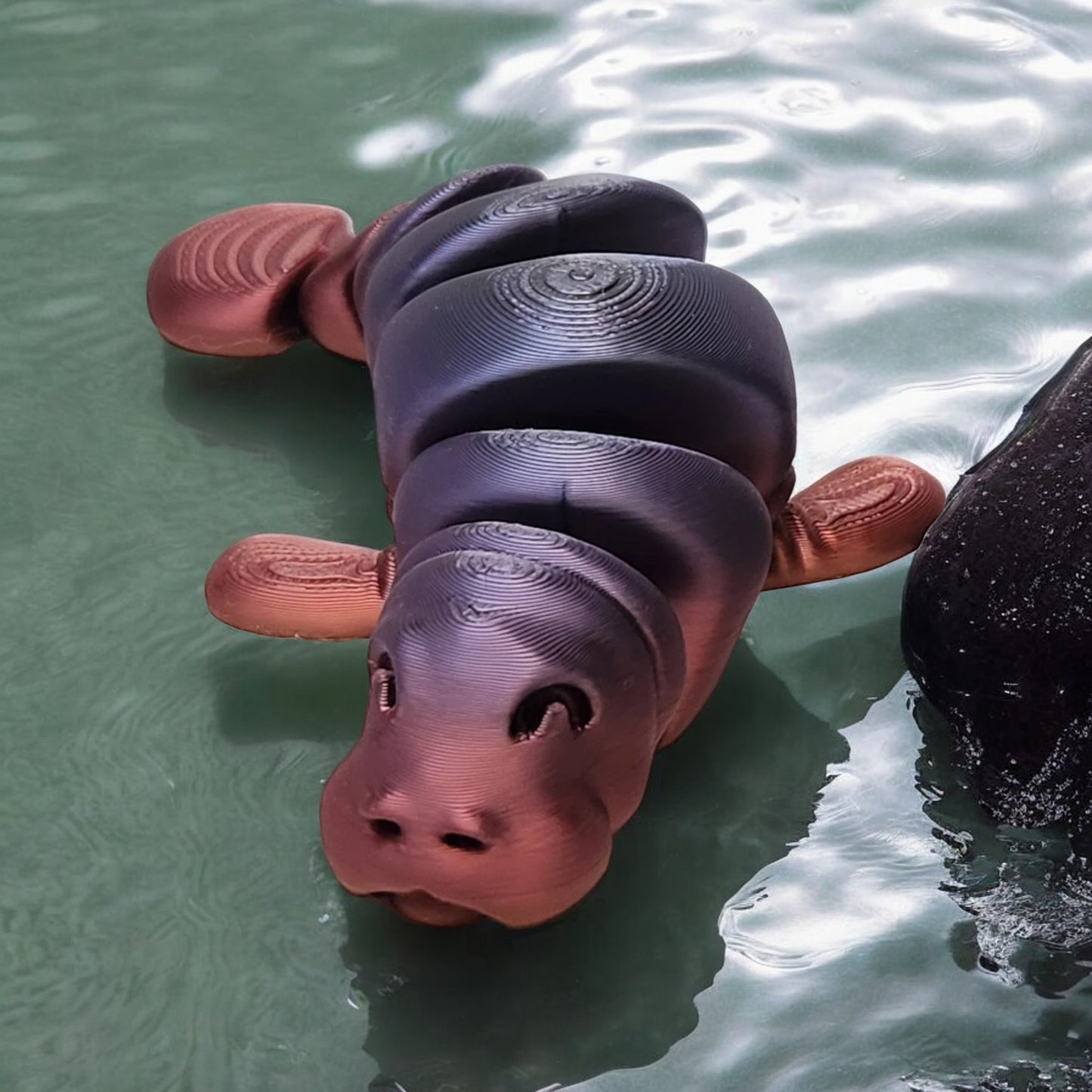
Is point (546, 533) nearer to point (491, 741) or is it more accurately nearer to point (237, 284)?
point (491, 741)

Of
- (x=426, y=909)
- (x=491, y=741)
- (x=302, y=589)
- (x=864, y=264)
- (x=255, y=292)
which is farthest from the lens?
(x=864, y=264)

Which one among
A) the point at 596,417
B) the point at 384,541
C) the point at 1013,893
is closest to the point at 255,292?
the point at 384,541

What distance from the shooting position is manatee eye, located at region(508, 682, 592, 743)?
0.96m

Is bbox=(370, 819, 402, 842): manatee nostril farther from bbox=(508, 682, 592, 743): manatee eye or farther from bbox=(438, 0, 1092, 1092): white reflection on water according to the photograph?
bbox=(438, 0, 1092, 1092): white reflection on water

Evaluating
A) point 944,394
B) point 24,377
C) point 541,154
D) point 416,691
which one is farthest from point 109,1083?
point 541,154

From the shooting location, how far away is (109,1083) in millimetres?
1033

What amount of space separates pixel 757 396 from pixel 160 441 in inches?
23.0

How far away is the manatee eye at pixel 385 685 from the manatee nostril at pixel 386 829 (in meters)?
0.06

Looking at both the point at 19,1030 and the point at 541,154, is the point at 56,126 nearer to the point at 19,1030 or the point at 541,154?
the point at 541,154

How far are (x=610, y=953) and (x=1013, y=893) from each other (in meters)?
0.25

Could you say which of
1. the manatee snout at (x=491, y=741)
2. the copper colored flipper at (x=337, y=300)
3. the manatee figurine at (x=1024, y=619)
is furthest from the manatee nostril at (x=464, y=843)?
the copper colored flipper at (x=337, y=300)

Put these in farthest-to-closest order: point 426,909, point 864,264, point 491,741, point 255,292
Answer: point 864,264 < point 255,292 < point 426,909 < point 491,741

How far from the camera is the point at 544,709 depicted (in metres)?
0.97

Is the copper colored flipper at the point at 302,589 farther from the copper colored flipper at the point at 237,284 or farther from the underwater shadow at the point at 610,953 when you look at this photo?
the copper colored flipper at the point at 237,284
